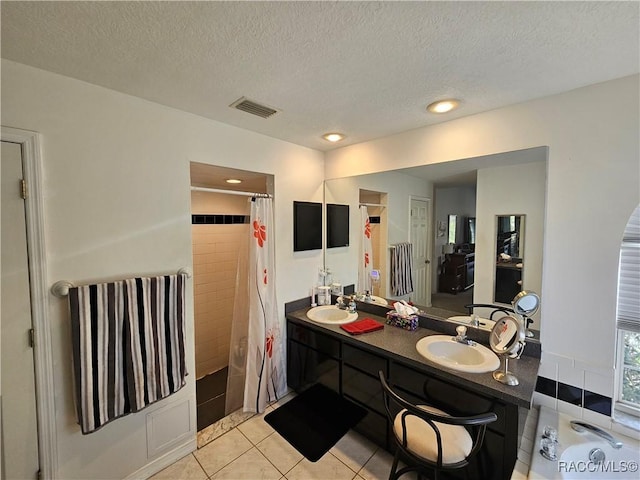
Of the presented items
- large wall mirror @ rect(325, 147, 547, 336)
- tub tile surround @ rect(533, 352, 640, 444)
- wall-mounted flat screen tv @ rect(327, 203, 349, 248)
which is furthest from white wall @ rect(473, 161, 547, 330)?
wall-mounted flat screen tv @ rect(327, 203, 349, 248)

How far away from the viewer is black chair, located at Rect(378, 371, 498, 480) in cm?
121

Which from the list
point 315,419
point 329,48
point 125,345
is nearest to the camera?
point 329,48

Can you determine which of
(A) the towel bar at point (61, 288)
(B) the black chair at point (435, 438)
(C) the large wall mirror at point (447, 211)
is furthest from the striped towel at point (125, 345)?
(C) the large wall mirror at point (447, 211)

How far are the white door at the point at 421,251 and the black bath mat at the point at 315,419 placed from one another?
1.02 m

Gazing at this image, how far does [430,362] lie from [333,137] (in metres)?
1.89

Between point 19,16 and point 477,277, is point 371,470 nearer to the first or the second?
point 477,277

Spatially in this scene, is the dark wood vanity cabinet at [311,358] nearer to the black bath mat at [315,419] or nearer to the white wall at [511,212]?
the black bath mat at [315,419]

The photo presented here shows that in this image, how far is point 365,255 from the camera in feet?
9.02

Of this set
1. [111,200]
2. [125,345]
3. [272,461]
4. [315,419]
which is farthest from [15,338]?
[315,419]

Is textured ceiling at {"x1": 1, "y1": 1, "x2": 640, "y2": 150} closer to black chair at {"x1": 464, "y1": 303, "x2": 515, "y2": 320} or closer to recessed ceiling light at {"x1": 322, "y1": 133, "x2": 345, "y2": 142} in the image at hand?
recessed ceiling light at {"x1": 322, "y1": 133, "x2": 345, "y2": 142}

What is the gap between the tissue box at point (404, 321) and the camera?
213 centimetres

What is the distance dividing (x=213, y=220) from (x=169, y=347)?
1662 mm

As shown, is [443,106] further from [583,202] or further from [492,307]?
[492,307]

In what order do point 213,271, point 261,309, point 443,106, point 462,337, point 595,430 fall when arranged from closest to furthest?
1. point 595,430
2. point 443,106
3. point 462,337
4. point 261,309
5. point 213,271
